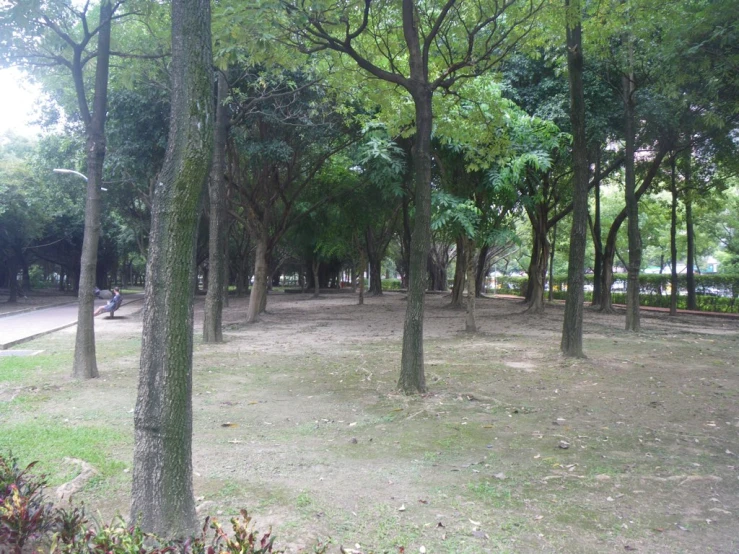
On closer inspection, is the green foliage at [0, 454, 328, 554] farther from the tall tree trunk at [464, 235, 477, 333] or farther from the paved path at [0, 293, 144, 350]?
the tall tree trunk at [464, 235, 477, 333]

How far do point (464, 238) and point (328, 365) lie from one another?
25.1ft

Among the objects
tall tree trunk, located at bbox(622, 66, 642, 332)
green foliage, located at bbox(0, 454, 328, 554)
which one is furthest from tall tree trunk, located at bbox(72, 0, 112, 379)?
tall tree trunk, located at bbox(622, 66, 642, 332)

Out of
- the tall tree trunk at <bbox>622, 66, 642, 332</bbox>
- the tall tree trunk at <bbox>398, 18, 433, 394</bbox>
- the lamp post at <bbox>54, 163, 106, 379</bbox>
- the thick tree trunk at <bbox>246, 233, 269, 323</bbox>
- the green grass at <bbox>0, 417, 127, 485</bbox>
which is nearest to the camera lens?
the green grass at <bbox>0, 417, 127, 485</bbox>

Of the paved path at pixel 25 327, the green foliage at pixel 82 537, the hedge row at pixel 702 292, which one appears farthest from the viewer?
the hedge row at pixel 702 292

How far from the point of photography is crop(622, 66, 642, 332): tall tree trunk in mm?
14633

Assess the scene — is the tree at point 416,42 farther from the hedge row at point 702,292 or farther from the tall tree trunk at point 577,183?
the hedge row at point 702,292

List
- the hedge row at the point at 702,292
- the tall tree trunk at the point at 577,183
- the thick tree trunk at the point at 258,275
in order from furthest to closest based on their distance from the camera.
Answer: the hedge row at the point at 702,292 < the thick tree trunk at the point at 258,275 < the tall tree trunk at the point at 577,183

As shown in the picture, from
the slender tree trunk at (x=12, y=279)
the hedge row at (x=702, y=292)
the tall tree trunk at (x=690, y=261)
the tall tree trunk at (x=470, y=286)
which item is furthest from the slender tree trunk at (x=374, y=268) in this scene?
the slender tree trunk at (x=12, y=279)

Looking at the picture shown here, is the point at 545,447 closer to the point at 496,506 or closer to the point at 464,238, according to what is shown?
the point at 496,506

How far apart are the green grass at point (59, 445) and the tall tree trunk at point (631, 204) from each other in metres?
13.7

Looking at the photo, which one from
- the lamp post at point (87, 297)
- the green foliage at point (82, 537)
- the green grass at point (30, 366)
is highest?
the lamp post at point (87, 297)

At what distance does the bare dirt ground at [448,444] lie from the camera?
3766 millimetres

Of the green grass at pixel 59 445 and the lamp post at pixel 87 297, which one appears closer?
the green grass at pixel 59 445

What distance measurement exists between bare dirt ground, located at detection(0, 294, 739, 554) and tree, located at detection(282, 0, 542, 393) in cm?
142
